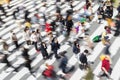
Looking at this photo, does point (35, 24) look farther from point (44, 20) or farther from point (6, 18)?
point (6, 18)

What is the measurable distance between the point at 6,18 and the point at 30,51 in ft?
27.1

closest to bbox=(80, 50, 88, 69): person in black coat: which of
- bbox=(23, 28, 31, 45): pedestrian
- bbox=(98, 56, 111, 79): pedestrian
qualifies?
bbox=(98, 56, 111, 79): pedestrian

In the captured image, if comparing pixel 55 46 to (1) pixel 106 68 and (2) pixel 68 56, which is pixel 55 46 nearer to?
(2) pixel 68 56

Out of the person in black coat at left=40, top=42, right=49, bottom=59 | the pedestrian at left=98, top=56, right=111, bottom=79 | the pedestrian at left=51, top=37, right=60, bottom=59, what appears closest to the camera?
the pedestrian at left=98, top=56, right=111, bottom=79

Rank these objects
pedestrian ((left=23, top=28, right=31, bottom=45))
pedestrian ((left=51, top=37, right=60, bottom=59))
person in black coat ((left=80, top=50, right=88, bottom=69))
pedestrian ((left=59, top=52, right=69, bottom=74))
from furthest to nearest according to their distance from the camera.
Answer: pedestrian ((left=23, top=28, right=31, bottom=45)) < pedestrian ((left=51, top=37, right=60, bottom=59)) < person in black coat ((left=80, top=50, right=88, bottom=69)) < pedestrian ((left=59, top=52, right=69, bottom=74))

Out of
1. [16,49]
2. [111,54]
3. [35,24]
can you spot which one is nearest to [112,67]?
[111,54]

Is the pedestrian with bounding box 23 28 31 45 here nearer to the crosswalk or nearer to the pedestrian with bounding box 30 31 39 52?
the crosswalk

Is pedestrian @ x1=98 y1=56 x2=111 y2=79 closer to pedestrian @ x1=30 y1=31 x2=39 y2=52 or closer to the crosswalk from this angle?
the crosswalk

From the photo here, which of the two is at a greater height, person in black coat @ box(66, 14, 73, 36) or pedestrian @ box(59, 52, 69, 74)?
person in black coat @ box(66, 14, 73, 36)

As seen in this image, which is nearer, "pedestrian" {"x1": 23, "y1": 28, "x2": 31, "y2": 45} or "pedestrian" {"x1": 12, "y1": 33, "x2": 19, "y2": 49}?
"pedestrian" {"x1": 12, "y1": 33, "x2": 19, "y2": 49}

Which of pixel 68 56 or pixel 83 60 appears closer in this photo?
pixel 83 60

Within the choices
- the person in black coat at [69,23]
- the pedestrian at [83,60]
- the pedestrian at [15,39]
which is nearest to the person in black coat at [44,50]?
the pedestrian at [83,60]

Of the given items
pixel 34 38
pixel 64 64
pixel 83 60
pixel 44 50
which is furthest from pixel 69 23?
pixel 64 64

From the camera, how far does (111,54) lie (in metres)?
20.8
